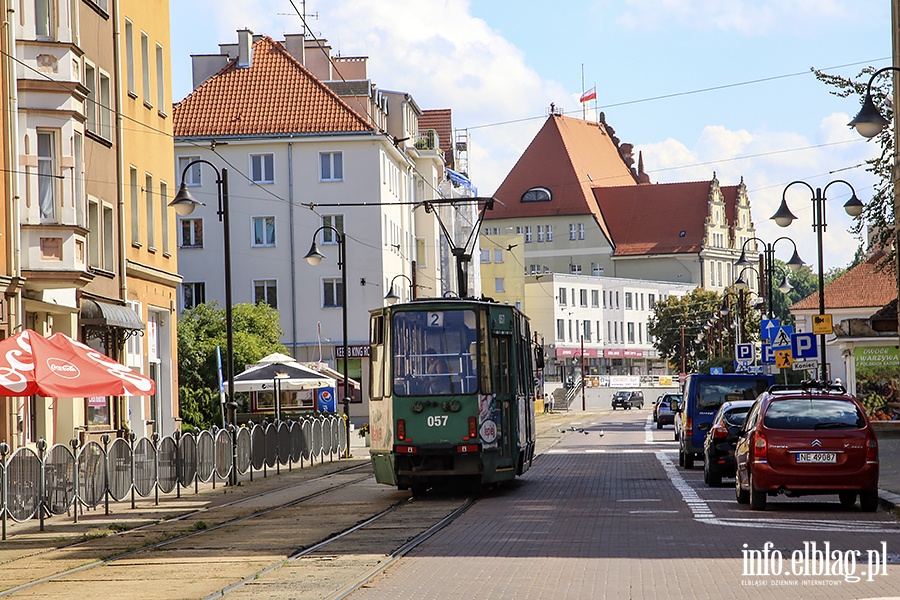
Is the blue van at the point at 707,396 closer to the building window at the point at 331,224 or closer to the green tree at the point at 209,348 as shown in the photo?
the green tree at the point at 209,348

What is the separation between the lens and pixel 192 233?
252ft

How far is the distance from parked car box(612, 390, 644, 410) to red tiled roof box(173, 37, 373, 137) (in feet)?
172

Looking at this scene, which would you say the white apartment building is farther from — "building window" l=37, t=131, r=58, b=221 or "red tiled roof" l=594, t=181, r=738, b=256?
"building window" l=37, t=131, r=58, b=221

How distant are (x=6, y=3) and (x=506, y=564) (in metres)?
18.4

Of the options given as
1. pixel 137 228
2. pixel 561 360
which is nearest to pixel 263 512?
pixel 137 228

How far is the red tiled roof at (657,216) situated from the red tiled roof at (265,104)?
8024 centimetres

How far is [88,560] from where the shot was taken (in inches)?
625

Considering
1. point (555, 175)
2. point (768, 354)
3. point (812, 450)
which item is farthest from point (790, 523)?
point (555, 175)

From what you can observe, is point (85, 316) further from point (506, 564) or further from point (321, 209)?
point (321, 209)

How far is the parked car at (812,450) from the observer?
1977 centimetres

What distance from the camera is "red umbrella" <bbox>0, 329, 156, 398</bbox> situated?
2098 cm

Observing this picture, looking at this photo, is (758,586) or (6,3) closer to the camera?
(758,586)

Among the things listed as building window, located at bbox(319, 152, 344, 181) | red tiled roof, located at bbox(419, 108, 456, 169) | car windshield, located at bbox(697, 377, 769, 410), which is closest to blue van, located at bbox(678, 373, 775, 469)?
car windshield, located at bbox(697, 377, 769, 410)

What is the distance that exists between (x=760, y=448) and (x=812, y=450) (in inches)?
27.2
